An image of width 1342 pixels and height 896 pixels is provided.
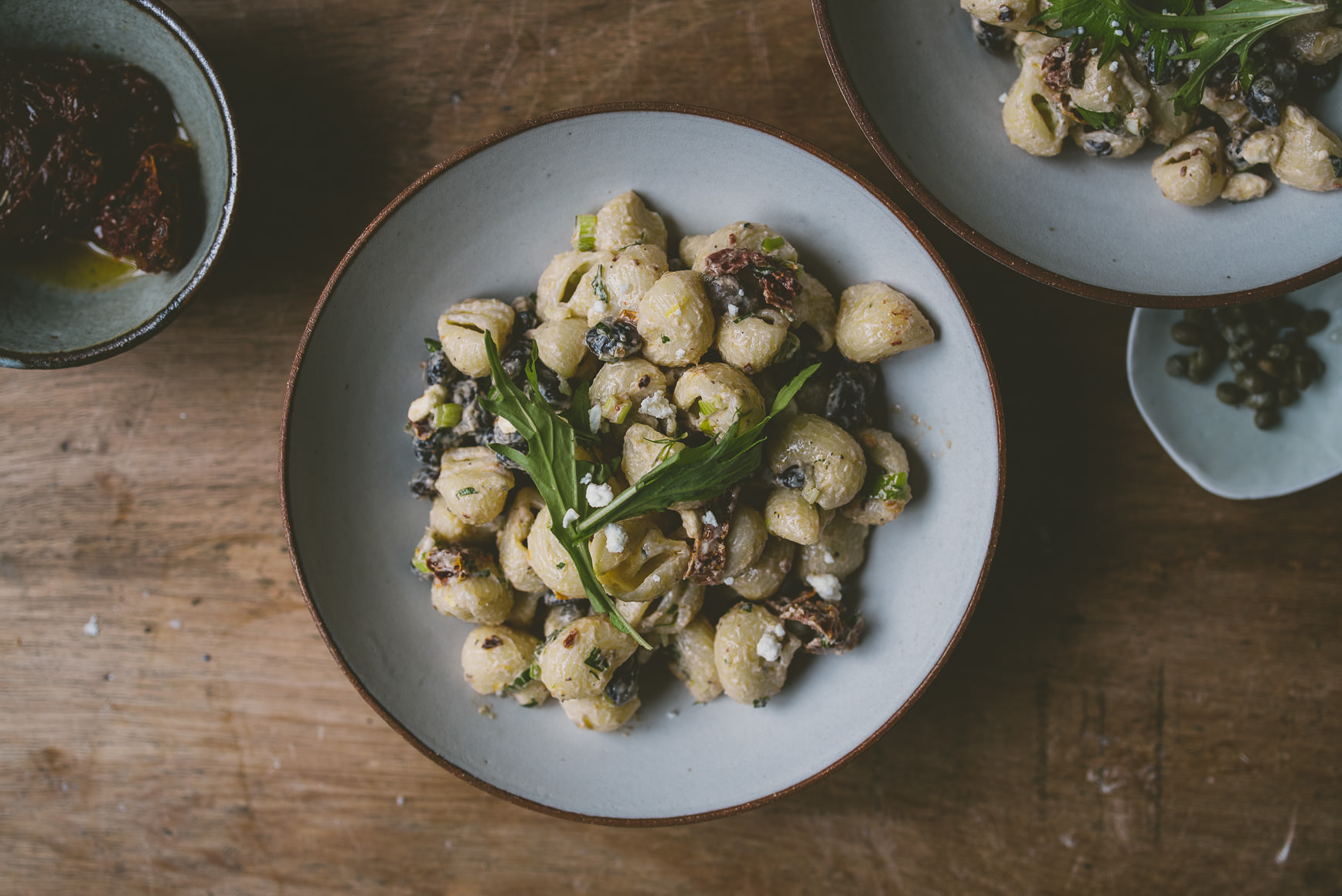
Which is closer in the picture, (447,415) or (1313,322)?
(447,415)

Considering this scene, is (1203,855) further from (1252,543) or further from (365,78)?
(365,78)

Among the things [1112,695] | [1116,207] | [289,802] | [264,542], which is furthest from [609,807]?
[1116,207]

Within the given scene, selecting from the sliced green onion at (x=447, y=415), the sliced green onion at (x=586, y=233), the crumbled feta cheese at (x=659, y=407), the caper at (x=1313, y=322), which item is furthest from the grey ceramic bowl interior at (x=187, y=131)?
the caper at (x=1313, y=322)

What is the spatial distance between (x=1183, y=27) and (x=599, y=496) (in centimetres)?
114

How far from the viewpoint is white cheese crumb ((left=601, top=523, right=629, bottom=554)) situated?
1.15m

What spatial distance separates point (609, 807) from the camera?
1.39 m

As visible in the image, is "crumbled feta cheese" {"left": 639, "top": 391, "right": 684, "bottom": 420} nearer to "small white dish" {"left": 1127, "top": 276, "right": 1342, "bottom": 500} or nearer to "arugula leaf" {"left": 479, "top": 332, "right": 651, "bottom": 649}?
"arugula leaf" {"left": 479, "top": 332, "right": 651, "bottom": 649}

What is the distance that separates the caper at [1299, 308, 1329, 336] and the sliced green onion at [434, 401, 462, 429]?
1.38m

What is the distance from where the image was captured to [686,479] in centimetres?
110

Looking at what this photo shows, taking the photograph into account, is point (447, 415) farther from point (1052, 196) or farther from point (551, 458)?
point (1052, 196)

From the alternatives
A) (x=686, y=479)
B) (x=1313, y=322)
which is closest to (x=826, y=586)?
(x=686, y=479)

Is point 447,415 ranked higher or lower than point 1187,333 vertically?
lower

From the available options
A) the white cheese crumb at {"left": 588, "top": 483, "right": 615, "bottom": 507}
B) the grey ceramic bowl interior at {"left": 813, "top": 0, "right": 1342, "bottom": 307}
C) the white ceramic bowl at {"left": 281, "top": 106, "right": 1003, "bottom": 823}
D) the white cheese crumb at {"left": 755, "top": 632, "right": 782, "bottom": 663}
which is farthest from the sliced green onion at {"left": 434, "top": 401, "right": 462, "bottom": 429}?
the grey ceramic bowl interior at {"left": 813, "top": 0, "right": 1342, "bottom": 307}

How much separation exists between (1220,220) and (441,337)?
4.46ft
